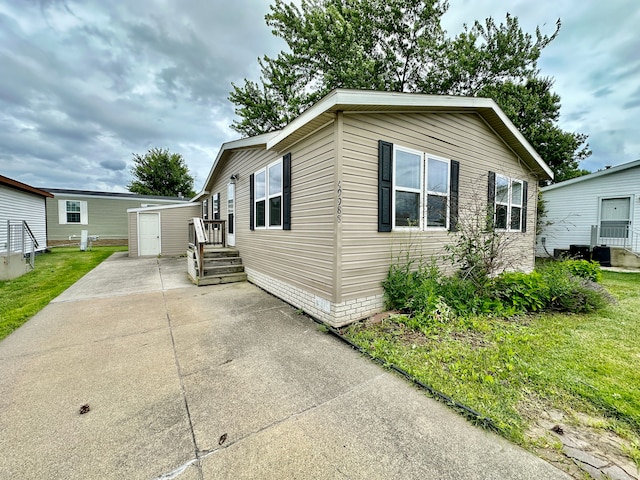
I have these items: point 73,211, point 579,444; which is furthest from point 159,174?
point 579,444

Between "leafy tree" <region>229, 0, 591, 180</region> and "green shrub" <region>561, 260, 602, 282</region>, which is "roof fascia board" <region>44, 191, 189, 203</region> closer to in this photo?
"leafy tree" <region>229, 0, 591, 180</region>

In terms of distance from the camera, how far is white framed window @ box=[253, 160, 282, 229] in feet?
18.0

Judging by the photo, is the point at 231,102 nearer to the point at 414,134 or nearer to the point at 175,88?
the point at 175,88

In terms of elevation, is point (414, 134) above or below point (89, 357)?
above

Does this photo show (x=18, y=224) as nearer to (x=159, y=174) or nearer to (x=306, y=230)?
(x=306, y=230)

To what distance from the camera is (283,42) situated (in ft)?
47.4

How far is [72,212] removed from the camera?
16.8 m

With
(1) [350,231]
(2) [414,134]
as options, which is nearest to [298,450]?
(1) [350,231]

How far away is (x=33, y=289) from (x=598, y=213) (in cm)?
1907

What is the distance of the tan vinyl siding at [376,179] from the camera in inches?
152

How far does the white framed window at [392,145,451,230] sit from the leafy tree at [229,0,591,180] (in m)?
9.87

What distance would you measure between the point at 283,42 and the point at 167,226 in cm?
1200

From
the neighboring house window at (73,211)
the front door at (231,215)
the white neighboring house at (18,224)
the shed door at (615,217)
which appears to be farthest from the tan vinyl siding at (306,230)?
the neighboring house window at (73,211)

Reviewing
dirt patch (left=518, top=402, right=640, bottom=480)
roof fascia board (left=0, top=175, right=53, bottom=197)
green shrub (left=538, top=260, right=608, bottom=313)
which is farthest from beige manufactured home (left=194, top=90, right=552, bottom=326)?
roof fascia board (left=0, top=175, right=53, bottom=197)
